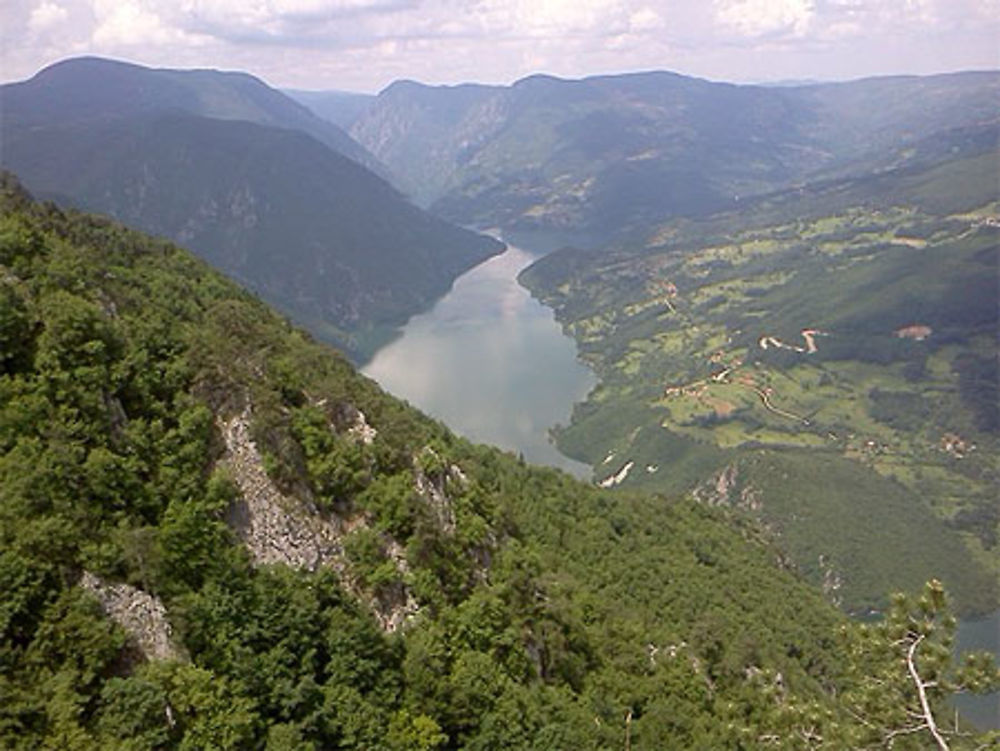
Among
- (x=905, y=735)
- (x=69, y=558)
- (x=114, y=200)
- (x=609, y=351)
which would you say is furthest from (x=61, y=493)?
(x=114, y=200)

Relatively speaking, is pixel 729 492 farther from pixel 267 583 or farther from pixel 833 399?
pixel 267 583

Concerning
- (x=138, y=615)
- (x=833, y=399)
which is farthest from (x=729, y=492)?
(x=138, y=615)

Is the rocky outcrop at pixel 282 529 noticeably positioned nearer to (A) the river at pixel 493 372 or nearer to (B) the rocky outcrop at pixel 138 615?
(B) the rocky outcrop at pixel 138 615

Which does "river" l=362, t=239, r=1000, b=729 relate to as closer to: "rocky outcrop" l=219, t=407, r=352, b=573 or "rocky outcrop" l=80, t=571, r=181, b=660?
"rocky outcrop" l=219, t=407, r=352, b=573

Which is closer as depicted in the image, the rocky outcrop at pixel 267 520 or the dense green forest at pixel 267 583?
the dense green forest at pixel 267 583

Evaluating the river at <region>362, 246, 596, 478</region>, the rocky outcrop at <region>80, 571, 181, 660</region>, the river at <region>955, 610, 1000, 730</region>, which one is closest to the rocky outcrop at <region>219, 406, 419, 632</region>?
the rocky outcrop at <region>80, 571, 181, 660</region>

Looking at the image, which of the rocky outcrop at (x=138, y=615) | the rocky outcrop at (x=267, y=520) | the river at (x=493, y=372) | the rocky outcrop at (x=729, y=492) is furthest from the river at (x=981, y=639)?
the rocky outcrop at (x=138, y=615)
